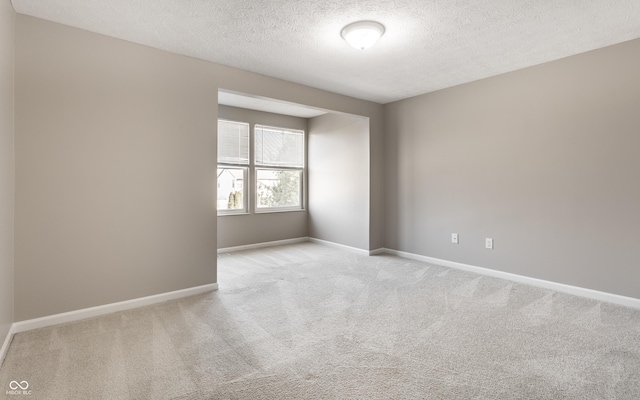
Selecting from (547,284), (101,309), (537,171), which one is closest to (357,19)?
(537,171)

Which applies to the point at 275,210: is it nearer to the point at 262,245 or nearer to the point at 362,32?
the point at 262,245

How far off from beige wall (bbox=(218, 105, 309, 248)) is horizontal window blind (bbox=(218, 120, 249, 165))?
11 centimetres

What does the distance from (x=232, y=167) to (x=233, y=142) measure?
44 cm

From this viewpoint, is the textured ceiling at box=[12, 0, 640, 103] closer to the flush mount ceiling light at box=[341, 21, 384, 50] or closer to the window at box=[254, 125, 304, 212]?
the flush mount ceiling light at box=[341, 21, 384, 50]

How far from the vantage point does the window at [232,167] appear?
18.3 feet

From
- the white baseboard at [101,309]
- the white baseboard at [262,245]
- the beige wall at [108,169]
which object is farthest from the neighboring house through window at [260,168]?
the white baseboard at [101,309]

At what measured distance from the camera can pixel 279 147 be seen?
628 cm

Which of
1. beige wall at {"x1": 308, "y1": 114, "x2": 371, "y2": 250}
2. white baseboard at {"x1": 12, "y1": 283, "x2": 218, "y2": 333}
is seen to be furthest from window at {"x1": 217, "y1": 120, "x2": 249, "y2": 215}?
white baseboard at {"x1": 12, "y1": 283, "x2": 218, "y2": 333}

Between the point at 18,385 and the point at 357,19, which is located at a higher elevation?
the point at 357,19

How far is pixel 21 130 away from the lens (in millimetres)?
2531

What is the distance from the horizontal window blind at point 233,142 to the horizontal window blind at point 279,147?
0.23 metres

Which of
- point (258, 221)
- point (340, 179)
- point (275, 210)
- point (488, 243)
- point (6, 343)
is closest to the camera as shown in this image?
point (6, 343)

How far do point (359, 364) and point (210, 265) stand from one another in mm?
2087

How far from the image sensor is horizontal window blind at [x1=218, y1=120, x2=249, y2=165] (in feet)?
18.1
